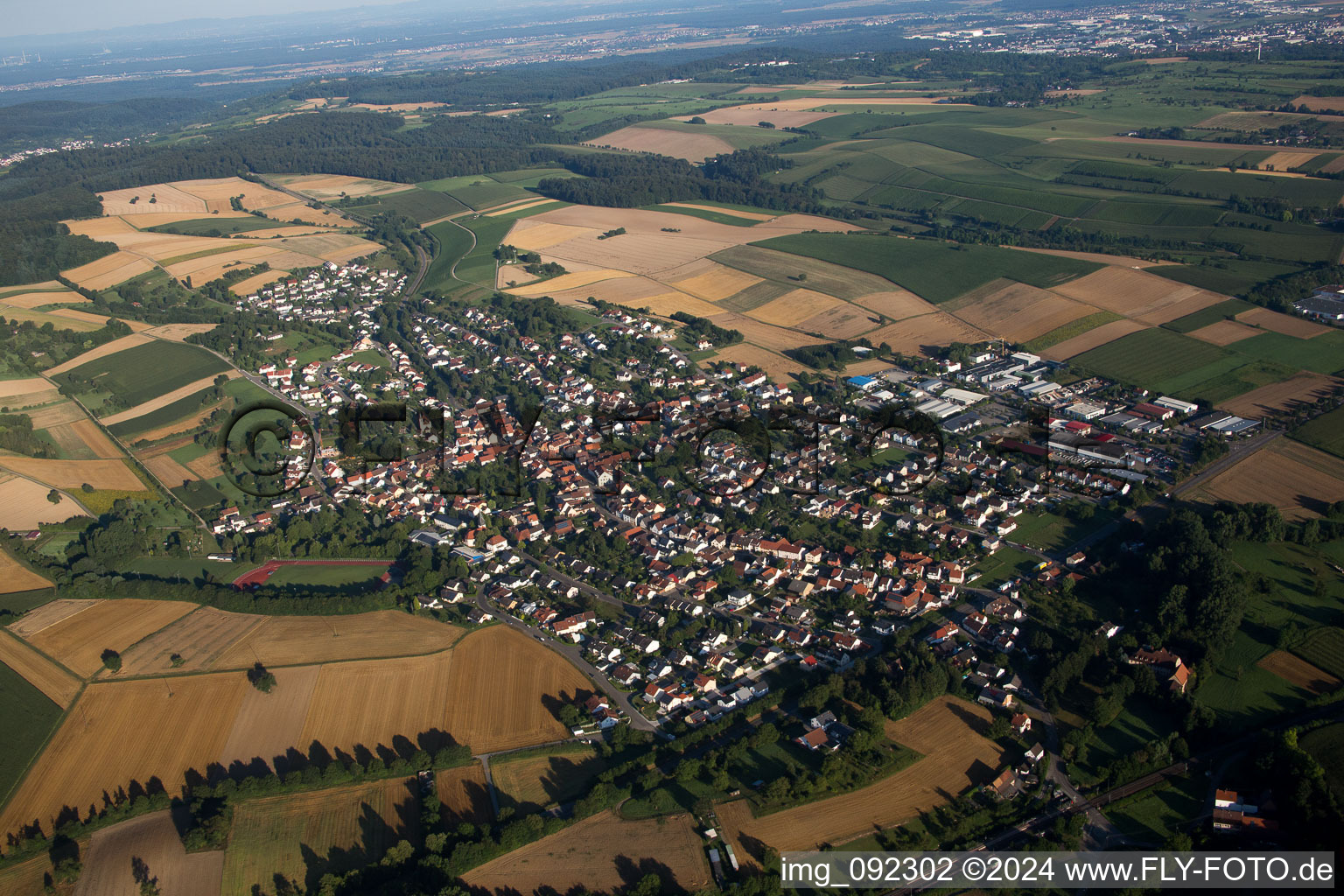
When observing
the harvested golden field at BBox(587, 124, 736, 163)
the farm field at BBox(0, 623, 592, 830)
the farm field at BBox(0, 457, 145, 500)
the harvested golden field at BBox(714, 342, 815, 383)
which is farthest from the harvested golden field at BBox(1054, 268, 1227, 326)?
the harvested golden field at BBox(587, 124, 736, 163)

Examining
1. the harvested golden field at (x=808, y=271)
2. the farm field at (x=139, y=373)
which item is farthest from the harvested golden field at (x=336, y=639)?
the harvested golden field at (x=808, y=271)

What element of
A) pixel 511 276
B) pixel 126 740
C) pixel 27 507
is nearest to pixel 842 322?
pixel 511 276

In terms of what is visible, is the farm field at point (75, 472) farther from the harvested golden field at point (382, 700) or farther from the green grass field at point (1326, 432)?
the green grass field at point (1326, 432)

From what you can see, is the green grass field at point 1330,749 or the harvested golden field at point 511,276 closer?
the green grass field at point 1330,749

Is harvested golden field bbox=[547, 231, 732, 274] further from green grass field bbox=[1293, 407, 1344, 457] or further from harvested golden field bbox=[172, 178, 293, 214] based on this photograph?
green grass field bbox=[1293, 407, 1344, 457]

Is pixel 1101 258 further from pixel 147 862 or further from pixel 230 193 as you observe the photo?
pixel 230 193

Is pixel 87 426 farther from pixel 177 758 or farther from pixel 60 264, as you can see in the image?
pixel 60 264
